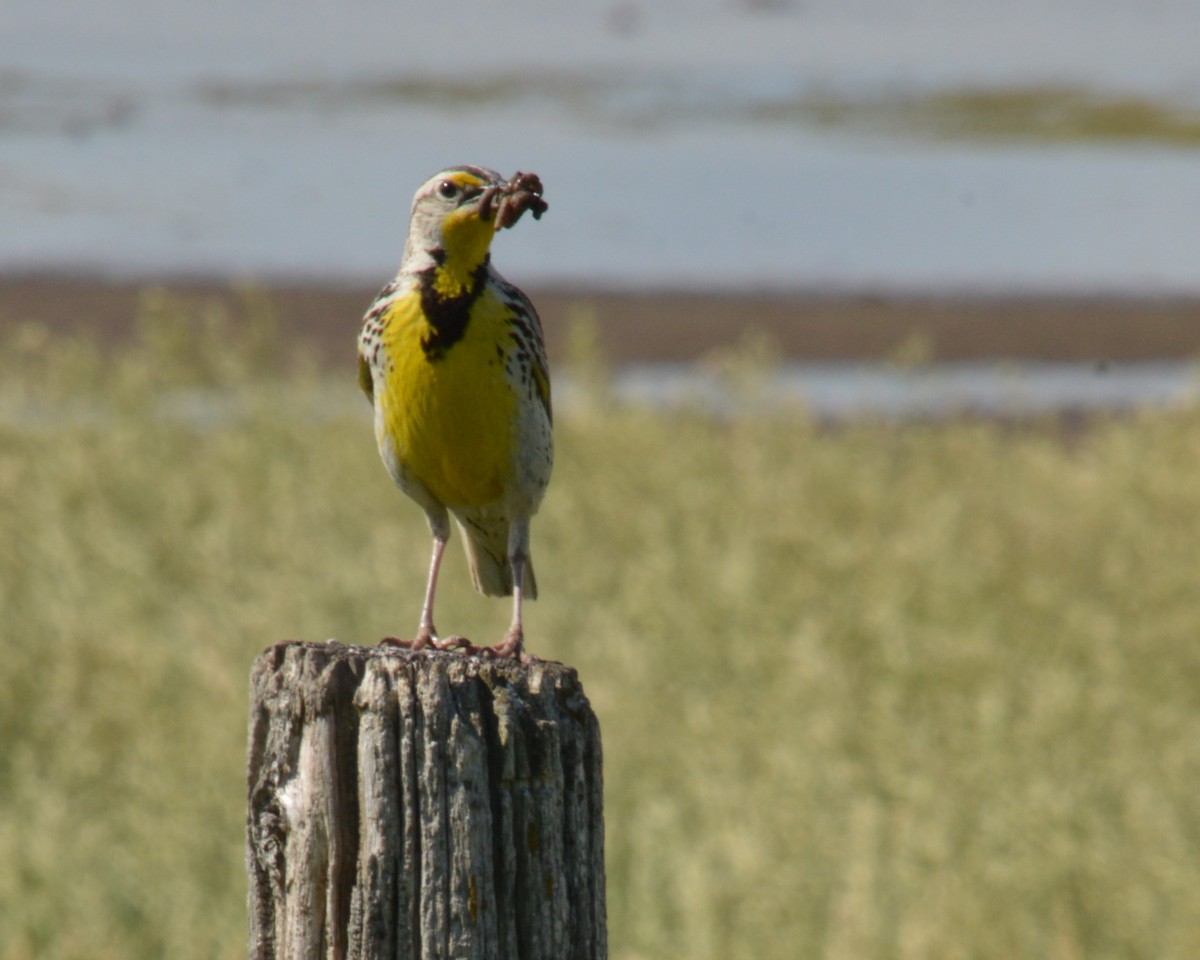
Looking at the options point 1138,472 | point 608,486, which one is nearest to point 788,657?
point 608,486

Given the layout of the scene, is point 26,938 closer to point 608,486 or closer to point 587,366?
point 608,486

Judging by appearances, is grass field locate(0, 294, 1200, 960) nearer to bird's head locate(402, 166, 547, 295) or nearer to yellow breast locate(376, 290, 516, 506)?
yellow breast locate(376, 290, 516, 506)

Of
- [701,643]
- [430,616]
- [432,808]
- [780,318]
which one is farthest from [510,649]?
[780,318]

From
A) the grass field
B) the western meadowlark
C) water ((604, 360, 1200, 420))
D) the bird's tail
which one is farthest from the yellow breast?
water ((604, 360, 1200, 420))

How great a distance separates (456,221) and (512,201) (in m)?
0.20

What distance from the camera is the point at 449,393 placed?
13.1 feet

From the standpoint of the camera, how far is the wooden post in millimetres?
2844

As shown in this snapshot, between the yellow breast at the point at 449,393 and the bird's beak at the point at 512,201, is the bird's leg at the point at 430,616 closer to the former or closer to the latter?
the yellow breast at the point at 449,393

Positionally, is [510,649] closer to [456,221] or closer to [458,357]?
[458,357]

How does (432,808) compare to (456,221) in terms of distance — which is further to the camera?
(456,221)

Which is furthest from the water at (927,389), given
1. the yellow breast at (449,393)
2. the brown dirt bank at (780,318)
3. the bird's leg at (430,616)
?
the yellow breast at (449,393)

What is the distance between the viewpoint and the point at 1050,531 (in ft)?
39.3

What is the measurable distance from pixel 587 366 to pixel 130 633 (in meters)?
4.65

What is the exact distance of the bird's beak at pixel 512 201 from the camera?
3.77 m
